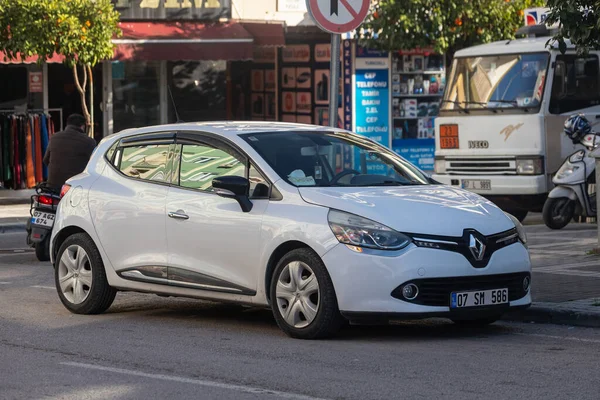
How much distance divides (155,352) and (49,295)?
3.68 m

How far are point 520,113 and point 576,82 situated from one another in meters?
0.96

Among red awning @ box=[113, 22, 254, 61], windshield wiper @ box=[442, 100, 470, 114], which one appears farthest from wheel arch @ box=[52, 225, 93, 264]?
red awning @ box=[113, 22, 254, 61]

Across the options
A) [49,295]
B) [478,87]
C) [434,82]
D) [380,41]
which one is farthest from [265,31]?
[49,295]

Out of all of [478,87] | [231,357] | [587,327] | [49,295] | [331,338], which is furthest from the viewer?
[478,87]

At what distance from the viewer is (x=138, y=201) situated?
10.5 m

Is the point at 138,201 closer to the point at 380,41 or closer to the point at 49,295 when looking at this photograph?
the point at 49,295

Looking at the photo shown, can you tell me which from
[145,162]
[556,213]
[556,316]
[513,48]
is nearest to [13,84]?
[513,48]

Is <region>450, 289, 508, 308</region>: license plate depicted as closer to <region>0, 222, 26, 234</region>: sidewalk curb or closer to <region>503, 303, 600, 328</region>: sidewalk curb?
<region>503, 303, 600, 328</region>: sidewalk curb

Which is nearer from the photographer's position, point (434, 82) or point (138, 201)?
point (138, 201)

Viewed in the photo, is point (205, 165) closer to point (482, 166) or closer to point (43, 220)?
point (43, 220)

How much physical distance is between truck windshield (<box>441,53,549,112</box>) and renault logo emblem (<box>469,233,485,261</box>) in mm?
9978

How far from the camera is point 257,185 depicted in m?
9.81

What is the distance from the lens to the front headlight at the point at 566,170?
1814 cm

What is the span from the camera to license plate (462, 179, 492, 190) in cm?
1939
